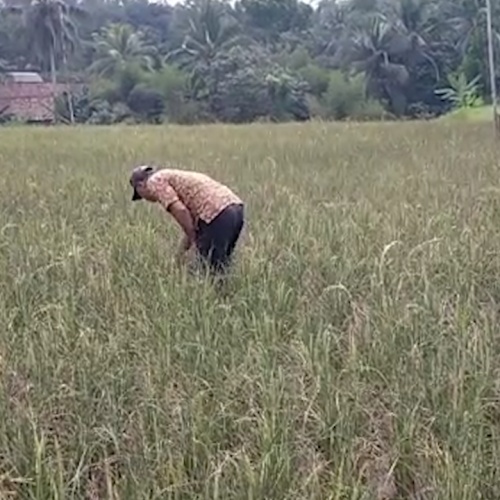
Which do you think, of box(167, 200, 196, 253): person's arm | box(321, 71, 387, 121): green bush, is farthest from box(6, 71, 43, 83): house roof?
box(167, 200, 196, 253): person's arm

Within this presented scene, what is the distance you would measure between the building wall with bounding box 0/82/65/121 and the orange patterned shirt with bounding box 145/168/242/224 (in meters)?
32.8

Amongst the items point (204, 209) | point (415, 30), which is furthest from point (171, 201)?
point (415, 30)

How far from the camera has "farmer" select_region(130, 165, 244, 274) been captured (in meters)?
4.52

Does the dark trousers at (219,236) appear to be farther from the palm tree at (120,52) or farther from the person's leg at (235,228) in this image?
the palm tree at (120,52)

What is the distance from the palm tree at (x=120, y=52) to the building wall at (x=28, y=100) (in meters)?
2.01

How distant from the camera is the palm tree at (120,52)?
36750 mm

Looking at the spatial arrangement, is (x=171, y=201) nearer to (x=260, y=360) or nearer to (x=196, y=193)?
(x=196, y=193)

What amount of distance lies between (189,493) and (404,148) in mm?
11718

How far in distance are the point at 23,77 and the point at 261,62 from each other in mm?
11343

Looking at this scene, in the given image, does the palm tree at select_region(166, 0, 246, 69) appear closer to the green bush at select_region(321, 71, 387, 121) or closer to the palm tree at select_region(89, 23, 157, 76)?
the palm tree at select_region(89, 23, 157, 76)

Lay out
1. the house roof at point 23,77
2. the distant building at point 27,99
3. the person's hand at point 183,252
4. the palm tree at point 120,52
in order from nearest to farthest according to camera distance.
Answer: the person's hand at point 183,252 < the palm tree at point 120,52 < the distant building at point 27,99 < the house roof at point 23,77


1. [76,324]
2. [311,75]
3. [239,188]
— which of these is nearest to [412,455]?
[76,324]

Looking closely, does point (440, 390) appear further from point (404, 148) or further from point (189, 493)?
point (404, 148)

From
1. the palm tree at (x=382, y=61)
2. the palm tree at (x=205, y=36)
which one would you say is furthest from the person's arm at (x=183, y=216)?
the palm tree at (x=205, y=36)
